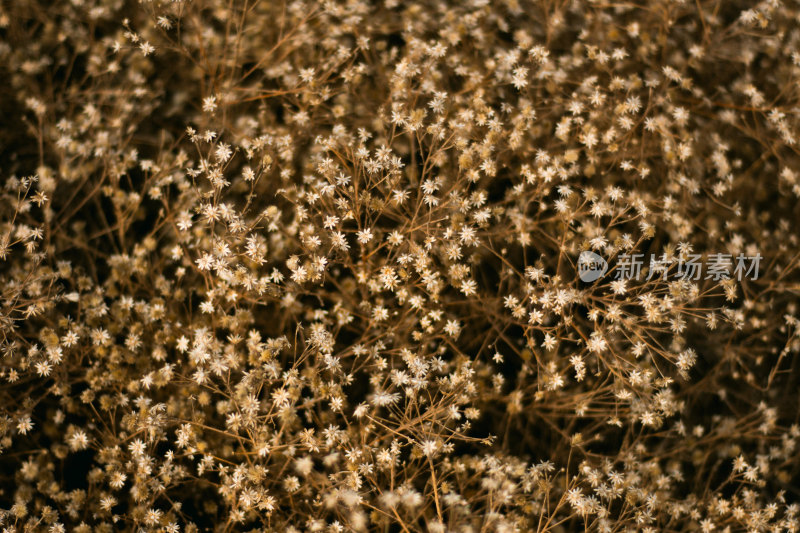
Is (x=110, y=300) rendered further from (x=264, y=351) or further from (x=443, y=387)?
(x=443, y=387)

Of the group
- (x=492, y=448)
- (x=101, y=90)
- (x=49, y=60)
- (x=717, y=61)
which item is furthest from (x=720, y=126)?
(x=49, y=60)

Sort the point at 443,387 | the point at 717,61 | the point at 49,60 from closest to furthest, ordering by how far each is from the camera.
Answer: the point at 443,387
the point at 49,60
the point at 717,61

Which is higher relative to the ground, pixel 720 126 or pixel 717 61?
pixel 717 61

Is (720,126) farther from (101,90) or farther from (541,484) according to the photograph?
(101,90)

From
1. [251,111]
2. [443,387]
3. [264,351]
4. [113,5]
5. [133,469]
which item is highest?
[113,5]

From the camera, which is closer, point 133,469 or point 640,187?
point 133,469

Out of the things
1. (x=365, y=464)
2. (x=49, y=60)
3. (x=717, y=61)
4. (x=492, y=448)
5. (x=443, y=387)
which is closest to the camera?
(x=365, y=464)

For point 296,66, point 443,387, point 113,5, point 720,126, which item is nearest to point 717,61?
point 720,126
